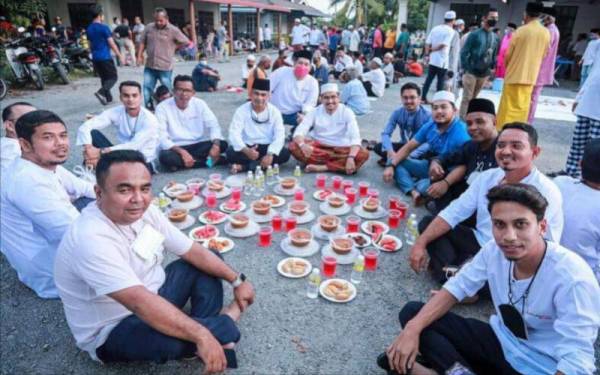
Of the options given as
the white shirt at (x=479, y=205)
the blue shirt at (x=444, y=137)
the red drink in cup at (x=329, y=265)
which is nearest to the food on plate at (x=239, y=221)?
the red drink in cup at (x=329, y=265)

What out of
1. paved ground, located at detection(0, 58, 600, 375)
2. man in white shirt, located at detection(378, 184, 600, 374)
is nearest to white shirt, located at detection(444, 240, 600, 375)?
man in white shirt, located at detection(378, 184, 600, 374)

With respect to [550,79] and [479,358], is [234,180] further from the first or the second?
[550,79]

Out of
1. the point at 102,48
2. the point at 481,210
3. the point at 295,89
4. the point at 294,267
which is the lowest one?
the point at 294,267

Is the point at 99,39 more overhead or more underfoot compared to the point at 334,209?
more overhead

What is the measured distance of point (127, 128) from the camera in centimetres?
501

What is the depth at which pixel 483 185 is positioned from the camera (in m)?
2.99

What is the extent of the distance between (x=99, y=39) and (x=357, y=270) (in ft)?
28.4

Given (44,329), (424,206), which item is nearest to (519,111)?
(424,206)

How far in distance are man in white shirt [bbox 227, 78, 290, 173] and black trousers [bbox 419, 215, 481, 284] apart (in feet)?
9.27

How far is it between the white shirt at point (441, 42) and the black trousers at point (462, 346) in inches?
323

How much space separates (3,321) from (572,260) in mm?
3625

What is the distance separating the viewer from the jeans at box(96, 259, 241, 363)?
2.02 metres

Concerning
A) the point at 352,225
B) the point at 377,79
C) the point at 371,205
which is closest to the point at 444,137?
the point at 371,205

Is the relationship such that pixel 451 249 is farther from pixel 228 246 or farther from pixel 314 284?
pixel 228 246
